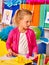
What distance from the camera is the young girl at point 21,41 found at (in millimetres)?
1194

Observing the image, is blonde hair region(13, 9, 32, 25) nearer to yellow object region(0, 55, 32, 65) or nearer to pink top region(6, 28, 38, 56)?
pink top region(6, 28, 38, 56)

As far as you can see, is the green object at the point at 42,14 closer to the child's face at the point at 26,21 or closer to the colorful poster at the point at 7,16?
the child's face at the point at 26,21

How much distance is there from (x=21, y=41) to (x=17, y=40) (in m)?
0.02

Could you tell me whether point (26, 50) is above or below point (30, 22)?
below

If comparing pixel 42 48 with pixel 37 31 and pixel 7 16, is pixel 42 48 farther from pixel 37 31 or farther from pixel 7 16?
pixel 7 16

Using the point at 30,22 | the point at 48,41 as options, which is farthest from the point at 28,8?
the point at 48,41

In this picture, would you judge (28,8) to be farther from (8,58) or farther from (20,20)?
(8,58)

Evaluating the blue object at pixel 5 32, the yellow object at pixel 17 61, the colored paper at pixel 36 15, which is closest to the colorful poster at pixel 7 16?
the blue object at pixel 5 32

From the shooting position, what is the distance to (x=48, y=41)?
4.01 feet

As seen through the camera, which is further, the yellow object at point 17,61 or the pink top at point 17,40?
the pink top at point 17,40

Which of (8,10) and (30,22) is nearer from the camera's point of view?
(30,22)

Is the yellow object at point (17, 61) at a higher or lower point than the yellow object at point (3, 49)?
lower

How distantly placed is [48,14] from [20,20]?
159 millimetres

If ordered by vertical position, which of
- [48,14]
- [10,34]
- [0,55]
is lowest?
[0,55]
